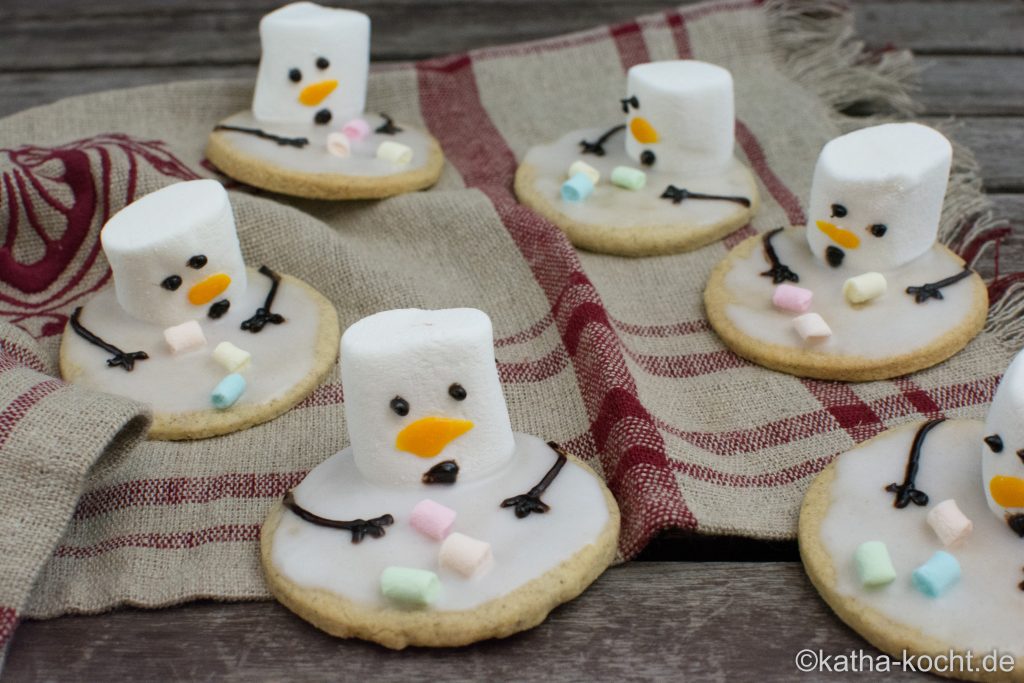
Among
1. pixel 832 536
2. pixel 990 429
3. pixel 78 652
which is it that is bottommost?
pixel 78 652

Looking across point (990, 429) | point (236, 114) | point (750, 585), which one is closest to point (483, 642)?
point (750, 585)

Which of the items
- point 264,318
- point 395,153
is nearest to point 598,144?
point 395,153

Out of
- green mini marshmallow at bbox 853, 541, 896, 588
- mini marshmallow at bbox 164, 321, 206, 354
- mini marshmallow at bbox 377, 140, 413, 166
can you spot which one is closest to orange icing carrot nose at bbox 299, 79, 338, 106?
mini marshmallow at bbox 377, 140, 413, 166

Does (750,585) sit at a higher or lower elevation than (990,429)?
lower

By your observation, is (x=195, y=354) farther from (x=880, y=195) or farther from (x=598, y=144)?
(x=880, y=195)

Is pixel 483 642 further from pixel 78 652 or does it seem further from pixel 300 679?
pixel 78 652

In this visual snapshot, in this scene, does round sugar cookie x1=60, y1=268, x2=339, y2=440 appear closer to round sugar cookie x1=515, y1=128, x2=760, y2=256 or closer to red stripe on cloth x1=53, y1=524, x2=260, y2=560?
red stripe on cloth x1=53, y1=524, x2=260, y2=560
